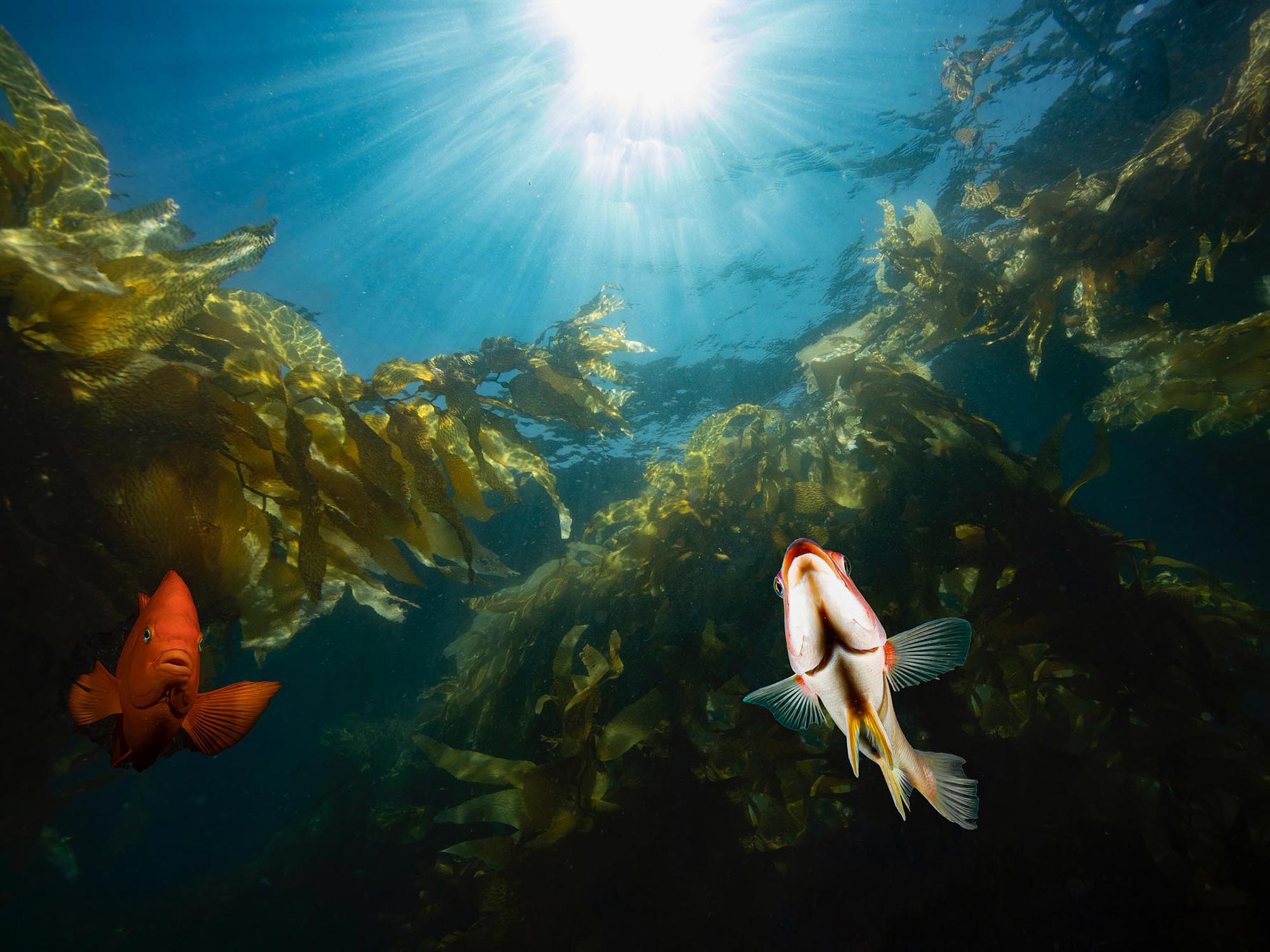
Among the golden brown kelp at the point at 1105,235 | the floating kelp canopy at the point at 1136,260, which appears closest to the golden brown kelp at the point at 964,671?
the floating kelp canopy at the point at 1136,260

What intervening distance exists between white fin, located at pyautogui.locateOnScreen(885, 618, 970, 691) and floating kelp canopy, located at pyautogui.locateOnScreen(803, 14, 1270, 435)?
5777mm

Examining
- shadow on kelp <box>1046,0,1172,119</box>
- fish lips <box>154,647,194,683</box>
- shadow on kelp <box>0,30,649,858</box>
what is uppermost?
shadow on kelp <box>1046,0,1172,119</box>

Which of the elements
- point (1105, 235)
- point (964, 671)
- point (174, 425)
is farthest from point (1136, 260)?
point (174, 425)

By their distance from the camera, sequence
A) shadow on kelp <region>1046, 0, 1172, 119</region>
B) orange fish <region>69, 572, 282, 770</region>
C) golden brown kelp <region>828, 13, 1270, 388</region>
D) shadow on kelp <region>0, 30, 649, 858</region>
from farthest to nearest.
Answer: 1. shadow on kelp <region>1046, 0, 1172, 119</region>
2. golden brown kelp <region>828, 13, 1270, 388</region>
3. shadow on kelp <region>0, 30, 649, 858</region>
4. orange fish <region>69, 572, 282, 770</region>

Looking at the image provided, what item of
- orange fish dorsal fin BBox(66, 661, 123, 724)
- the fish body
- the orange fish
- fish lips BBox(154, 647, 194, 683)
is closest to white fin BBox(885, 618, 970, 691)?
the fish body

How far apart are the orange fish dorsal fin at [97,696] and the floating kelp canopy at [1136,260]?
697cm

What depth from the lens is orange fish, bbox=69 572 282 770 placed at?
91 cm

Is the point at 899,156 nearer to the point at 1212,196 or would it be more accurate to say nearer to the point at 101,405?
the point at 1212,196

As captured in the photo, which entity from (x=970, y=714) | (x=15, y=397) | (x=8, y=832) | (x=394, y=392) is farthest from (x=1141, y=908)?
(x=8, y=832)

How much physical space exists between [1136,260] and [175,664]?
7.74 m

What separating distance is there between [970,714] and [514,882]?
9.43ft

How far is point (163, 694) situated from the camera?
3.01 feet

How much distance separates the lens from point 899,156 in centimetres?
919

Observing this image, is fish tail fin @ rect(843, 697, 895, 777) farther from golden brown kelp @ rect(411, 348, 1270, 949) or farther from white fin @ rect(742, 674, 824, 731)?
golden brown kelp @ rect(411, 348, 1270, 949)
